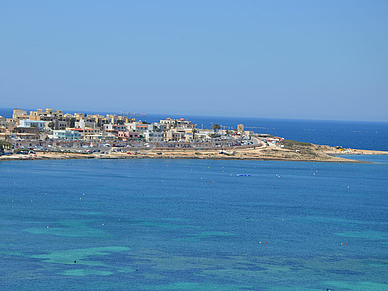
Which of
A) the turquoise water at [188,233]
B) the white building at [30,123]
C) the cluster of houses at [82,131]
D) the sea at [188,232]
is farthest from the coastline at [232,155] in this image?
the white building at [30,123]

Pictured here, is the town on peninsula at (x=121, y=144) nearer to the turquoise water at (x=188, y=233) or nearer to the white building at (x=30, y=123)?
the white building at (x=30, y=123)

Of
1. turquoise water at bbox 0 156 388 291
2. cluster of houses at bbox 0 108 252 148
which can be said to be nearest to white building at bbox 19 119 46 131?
cluster of houses at bbox 0 108 252 148

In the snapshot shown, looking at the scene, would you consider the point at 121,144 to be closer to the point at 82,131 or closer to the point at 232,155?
the point at 82,131

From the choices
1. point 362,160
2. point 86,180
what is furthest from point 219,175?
point 362,160

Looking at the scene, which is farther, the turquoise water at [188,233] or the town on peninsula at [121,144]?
the town on peninsula at [121,144]

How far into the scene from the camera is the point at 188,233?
5947 cm

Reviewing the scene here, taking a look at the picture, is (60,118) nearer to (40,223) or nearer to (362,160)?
(362,160)

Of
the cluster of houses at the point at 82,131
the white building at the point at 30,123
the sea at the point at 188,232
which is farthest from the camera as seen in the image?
the white building at the point at 30,123

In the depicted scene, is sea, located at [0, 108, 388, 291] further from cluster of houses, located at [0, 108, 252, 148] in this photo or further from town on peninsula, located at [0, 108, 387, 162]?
cluster of houses, located at [0, 108, 252, 148]

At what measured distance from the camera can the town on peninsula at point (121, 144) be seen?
14462 cm

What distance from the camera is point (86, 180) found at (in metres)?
99.5

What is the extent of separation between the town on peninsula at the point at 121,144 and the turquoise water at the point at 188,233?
3589 centimetres

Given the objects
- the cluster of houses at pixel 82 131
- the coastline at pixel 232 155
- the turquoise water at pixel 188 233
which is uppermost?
the cluster of houses at pixel 82 131

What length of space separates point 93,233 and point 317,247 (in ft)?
74.9
